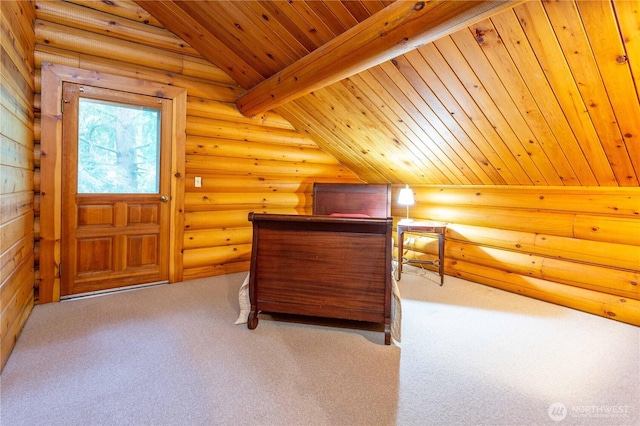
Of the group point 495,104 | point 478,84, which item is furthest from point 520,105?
point 478,84

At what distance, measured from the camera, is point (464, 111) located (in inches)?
113

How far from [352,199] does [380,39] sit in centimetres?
241

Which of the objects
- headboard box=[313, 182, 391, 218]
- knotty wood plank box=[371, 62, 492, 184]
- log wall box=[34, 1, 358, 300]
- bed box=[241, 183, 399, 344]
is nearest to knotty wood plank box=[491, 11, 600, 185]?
knotty wood plank box=[371, 62, 492, 184]

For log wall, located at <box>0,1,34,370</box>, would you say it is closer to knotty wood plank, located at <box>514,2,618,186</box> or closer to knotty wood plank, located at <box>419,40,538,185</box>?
knotty wood plank, located at <box>419,40,538,185</box>

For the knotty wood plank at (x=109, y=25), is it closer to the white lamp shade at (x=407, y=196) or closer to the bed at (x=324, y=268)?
the bed at (x=324, y=268)

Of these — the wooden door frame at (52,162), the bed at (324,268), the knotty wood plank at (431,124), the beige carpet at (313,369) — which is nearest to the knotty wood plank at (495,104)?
the knotty wood plank at (431,124)

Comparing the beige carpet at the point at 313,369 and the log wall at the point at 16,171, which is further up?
the log wall at the point at 16,171

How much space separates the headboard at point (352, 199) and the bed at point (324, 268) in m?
1.95

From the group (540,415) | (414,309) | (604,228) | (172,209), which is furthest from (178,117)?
(604,228)

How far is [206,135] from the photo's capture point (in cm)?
393

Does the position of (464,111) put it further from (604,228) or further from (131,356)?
(131,356)

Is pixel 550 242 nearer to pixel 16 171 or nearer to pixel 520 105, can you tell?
pixel 520 105

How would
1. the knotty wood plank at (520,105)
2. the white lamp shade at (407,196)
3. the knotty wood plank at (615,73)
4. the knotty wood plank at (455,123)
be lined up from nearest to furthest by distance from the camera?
the knotty wood plank at (615,73) < the knotty wood plank at (520,105) < the knotty wood plank at (455,123) < the white lamp shade at (407,196)

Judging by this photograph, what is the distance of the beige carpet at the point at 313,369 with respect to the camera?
1.67m
